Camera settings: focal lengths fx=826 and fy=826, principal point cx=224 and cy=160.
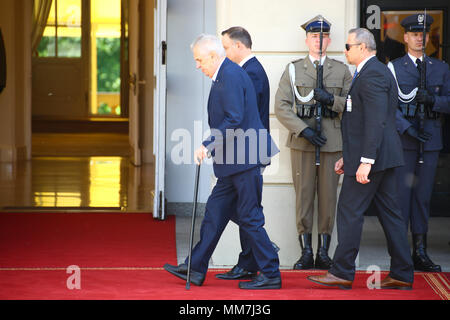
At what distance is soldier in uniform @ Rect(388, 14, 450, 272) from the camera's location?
5215mm

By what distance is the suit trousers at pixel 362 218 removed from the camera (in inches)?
179

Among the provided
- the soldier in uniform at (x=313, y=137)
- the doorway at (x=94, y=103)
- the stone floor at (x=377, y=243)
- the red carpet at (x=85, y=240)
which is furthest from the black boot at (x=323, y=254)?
the doorway at (x=94, y=103)

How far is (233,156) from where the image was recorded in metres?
4.52

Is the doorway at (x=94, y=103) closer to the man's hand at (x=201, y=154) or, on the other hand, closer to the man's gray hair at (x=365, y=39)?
the man's hand at (x=201, y=154)

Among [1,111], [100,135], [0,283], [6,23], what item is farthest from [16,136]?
[0,283]

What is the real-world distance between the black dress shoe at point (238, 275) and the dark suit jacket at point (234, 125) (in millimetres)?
684

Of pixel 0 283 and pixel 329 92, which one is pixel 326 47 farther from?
pixel 0 283

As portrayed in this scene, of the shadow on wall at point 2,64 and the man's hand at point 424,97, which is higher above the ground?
the shadow on wall at point 2,64

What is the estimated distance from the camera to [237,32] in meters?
4.97

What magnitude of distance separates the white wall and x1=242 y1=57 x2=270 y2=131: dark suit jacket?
0.32 m

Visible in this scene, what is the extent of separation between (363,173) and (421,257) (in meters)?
1.14

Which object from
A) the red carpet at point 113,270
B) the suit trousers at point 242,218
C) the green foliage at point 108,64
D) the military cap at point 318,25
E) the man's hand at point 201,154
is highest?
the green foliage at point 108,64

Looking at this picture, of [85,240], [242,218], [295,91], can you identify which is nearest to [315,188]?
[295,91]
